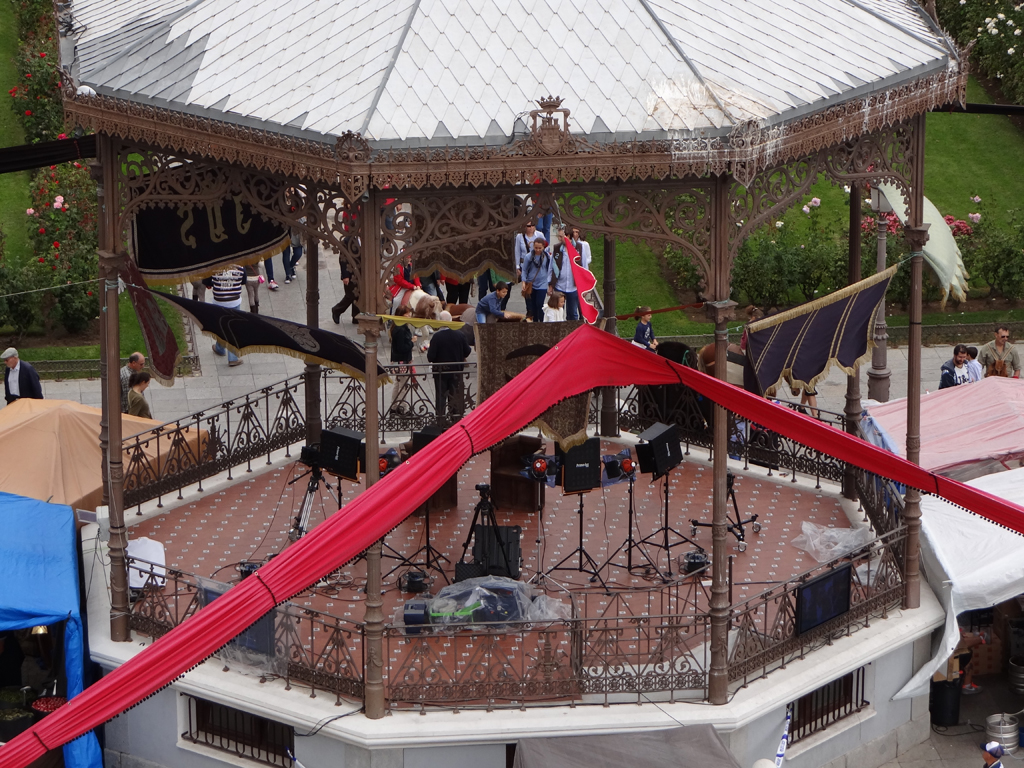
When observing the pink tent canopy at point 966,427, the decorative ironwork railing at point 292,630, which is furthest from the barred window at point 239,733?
the pink tent canopy at point 966,427

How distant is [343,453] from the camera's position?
1480 centimetres

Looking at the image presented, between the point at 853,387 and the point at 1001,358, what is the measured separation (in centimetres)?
461

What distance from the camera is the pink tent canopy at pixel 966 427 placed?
53.1 ft

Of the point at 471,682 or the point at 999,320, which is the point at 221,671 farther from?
the point at 999,320

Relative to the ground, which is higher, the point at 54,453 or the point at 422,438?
the point at 422,438

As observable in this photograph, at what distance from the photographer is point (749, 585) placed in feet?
47.3

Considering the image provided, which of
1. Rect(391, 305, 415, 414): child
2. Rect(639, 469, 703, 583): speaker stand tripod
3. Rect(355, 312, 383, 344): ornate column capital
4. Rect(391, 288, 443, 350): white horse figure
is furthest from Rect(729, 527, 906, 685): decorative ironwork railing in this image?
Rect(391, 288, 443, 350): white horse figure

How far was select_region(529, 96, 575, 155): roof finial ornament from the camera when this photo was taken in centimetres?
1140

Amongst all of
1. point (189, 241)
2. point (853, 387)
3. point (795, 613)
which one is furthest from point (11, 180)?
point (795, 613)

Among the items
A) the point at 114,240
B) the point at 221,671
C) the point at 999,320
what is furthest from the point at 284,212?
the point at 999,320

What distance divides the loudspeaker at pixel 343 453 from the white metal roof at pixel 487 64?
3.86 meters

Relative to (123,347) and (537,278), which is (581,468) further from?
(123,347)

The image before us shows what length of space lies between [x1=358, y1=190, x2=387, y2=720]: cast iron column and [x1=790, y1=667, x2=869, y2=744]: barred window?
3638 mm

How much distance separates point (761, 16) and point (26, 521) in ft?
26.2
